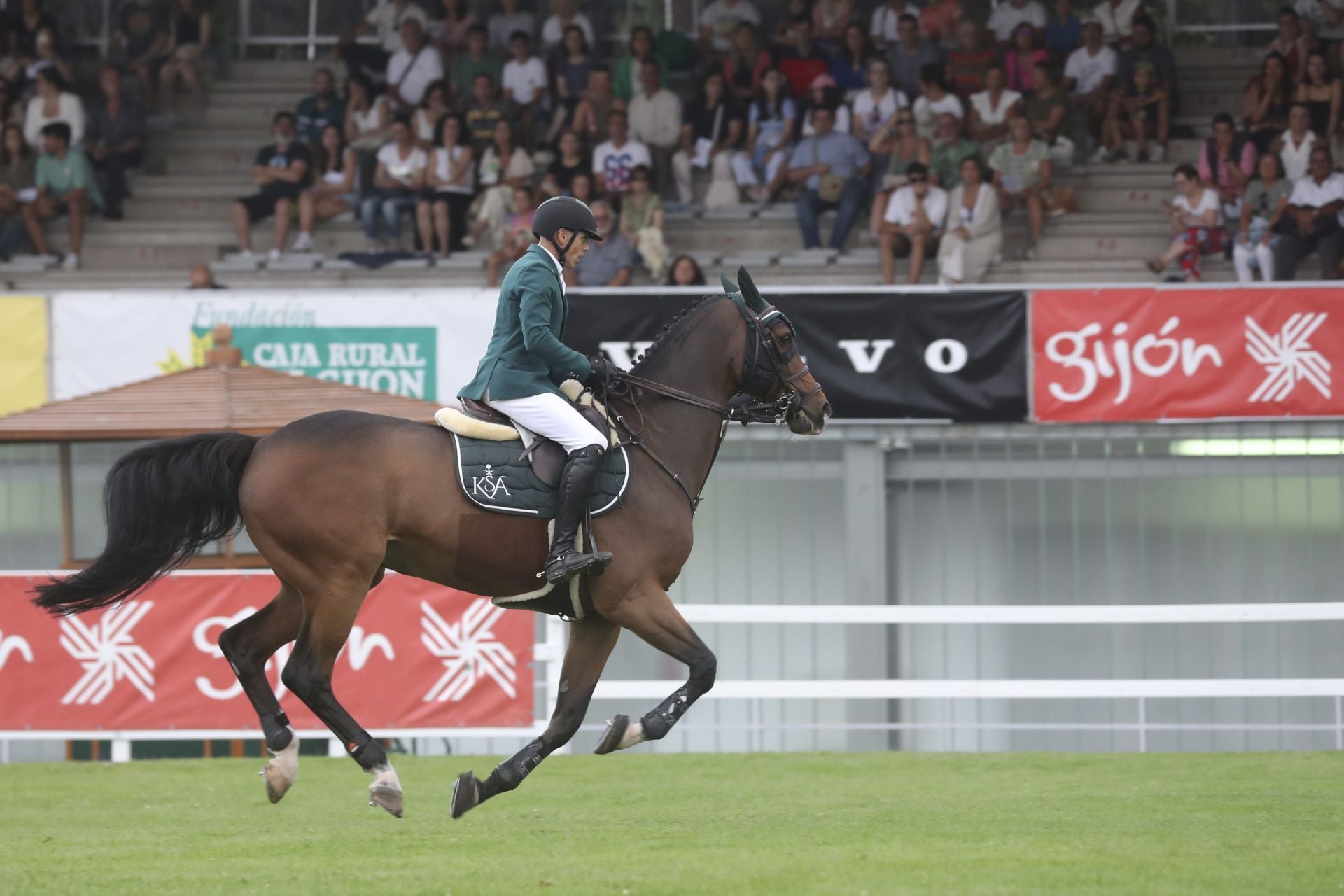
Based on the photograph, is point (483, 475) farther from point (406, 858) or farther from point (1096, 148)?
point (1096, 148)

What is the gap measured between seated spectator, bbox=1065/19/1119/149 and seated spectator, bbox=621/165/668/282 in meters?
4.61

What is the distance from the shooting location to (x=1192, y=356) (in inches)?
540

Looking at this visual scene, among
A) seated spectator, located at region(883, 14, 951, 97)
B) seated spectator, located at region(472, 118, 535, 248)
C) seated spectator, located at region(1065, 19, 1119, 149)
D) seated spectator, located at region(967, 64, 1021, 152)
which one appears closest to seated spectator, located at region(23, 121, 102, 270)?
seated spectator, located at region(472, 118, 535, 248)

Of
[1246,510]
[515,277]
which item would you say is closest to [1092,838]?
[515,277]

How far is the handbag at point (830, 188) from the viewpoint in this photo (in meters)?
17.2

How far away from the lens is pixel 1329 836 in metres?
7.62

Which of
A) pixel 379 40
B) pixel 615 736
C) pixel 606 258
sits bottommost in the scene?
pixel 615 736

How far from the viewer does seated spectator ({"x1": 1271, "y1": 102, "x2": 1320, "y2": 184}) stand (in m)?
16.1

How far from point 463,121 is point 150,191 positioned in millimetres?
3845

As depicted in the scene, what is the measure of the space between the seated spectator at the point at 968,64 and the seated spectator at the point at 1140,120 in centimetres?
135

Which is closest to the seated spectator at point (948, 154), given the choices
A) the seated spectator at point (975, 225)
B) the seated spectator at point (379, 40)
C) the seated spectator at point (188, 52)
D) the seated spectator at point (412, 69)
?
the seated spectator at point (975, 225)

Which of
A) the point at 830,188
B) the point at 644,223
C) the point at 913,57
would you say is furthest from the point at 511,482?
the point at 913,57

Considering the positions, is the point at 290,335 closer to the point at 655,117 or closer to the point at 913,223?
the point at 655,117

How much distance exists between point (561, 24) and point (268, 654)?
12.4 m
